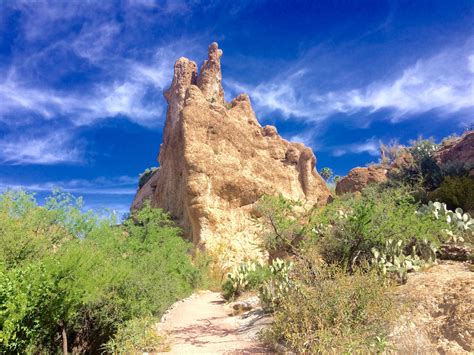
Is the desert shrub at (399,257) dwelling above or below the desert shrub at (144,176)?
below

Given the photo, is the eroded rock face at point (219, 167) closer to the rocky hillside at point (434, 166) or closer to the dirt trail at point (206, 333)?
the rocky hillside at point (434, 166)

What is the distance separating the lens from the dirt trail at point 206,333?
7260mm

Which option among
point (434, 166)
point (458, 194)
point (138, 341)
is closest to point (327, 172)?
point (434, 166)

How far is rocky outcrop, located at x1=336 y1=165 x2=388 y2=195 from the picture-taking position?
31.6m

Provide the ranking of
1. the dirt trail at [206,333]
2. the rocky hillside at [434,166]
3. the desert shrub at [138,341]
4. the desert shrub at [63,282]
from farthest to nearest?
1. the rocky hillside at [434,166]
2. the desert shrub at [138,341]
3. the dirt trail at [206,333]
4. the desert shrub at [63,282]

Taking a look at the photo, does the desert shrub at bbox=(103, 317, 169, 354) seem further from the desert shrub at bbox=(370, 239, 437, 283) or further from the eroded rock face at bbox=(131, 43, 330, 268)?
the eroded rock face at bbox=(131, 43, 330, 268)

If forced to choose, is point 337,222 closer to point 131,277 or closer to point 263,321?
point 263,321

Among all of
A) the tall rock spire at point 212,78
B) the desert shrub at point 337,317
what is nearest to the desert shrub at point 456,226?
the desert shrub at point 337,317

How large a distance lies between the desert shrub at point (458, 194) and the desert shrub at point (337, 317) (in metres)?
10.1

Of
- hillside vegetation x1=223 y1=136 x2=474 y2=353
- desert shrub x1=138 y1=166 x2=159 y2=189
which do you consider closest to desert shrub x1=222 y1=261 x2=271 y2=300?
hillside vegetation x1=223 y1=136 x2=474 y2=353

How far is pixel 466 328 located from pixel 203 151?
25516mm

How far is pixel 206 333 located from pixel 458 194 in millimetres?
12679

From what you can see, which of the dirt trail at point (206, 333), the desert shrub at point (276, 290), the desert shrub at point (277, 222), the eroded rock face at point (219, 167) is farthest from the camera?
the eroded rock face at point (219, 167)

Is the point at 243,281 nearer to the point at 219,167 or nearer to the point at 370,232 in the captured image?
the point at 370,232
